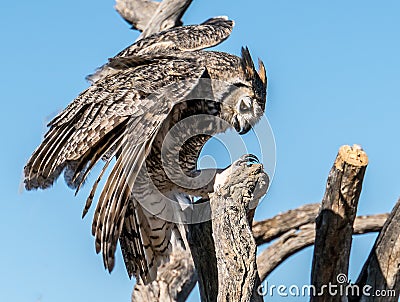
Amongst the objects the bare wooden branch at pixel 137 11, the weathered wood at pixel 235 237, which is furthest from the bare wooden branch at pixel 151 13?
the weathered wood at pixel 235 237

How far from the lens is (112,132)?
5.38 metres

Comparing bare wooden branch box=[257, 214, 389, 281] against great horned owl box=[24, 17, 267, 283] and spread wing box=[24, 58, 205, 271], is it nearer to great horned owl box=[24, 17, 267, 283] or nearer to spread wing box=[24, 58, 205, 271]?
great horned owl box=[24, 17, 267, 283]

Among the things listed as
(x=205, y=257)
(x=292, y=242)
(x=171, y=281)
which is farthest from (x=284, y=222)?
(x=205, y=257)

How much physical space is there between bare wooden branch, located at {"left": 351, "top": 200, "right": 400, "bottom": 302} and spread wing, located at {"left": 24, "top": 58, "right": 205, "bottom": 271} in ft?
5.15

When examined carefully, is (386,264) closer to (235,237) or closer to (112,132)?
(235,237)

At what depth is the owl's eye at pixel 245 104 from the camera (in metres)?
5.56

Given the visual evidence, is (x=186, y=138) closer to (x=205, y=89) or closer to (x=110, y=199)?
(x=205, y=89)

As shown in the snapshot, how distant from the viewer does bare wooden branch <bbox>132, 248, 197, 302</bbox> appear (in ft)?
24.6

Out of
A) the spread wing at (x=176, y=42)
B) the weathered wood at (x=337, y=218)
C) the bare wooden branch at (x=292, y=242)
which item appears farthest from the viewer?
the bare wooden branch at (x=292, y=242)

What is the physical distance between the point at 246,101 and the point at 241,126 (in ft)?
0.55

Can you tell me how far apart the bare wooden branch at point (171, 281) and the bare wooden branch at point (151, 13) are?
2.34m

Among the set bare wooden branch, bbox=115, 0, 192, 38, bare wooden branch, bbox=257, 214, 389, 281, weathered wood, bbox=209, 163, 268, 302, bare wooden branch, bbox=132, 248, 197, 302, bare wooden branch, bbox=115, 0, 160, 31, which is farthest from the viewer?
bare wooden branch, bbox=115, 0, 160, 31

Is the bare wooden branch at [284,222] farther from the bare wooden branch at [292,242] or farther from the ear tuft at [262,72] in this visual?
the ear tuft at [262,72]

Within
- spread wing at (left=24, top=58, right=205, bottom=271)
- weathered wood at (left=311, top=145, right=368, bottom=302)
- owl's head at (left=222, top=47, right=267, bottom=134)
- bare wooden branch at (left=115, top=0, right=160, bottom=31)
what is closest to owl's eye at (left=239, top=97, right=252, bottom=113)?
owl's head at (left=222, top=47, right=267, bottom=134)
